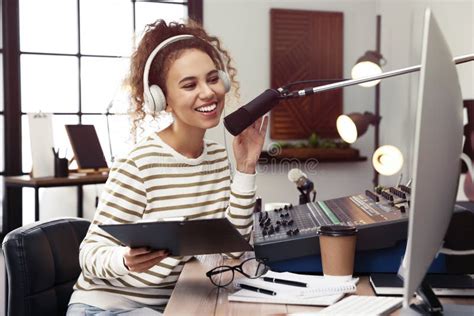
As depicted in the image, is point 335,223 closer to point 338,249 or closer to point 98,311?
point 338,249

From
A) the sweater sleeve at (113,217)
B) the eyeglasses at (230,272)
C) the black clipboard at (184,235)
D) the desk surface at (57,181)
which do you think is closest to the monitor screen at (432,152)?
the black clipboard at (184,235)

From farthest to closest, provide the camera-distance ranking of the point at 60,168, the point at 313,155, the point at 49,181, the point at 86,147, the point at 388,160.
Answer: the point at 313,155, the point at 86,147, the point at 60,168, the point at 49,181, the point at 388,160

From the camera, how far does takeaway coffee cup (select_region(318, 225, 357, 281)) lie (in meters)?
1.24

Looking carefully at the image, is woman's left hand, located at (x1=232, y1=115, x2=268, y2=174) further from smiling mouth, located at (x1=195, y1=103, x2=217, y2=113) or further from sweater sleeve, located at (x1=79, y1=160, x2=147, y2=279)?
sweater sleeve, located at (x1=79, y1=160, x2=147, y2=279)

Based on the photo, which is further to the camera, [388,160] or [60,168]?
[60,168]

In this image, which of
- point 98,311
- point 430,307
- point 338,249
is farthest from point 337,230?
point 98,311

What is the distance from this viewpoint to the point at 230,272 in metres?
1.45

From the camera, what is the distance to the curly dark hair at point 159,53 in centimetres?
168

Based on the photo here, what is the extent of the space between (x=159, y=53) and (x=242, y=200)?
17.2 inches

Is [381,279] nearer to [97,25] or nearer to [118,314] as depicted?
[118,314]

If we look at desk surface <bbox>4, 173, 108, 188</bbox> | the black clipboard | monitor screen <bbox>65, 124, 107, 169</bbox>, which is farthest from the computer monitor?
monitor screen <bbox>65, 124, 107, 169</bbox>

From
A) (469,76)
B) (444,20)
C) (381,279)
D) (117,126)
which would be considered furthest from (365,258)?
(117,126)

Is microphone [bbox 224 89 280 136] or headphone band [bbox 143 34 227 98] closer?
microphone [bbox 224 89 280 136]

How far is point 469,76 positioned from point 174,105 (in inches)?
99.2
